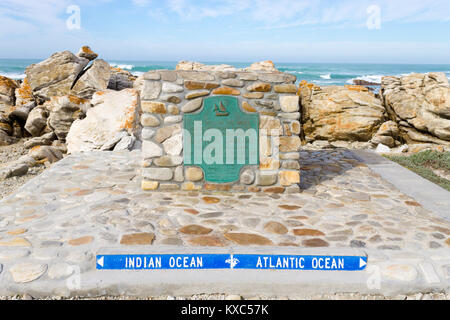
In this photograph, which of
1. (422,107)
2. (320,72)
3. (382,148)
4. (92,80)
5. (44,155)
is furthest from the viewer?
(320,72)

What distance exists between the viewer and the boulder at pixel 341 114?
12547 mm

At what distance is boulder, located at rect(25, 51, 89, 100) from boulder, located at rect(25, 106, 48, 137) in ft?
4.89

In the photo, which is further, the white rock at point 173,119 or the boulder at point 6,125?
the boulder at point 6,125

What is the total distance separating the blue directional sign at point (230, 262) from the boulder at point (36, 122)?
1060cm

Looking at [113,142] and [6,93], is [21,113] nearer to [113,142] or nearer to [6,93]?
[6,93]

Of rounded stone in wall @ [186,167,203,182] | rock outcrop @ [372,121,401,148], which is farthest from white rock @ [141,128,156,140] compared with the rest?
rock outcrop @ [372,121,401,148]

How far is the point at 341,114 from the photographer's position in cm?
1289

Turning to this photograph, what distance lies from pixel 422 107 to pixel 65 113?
11.3 meters

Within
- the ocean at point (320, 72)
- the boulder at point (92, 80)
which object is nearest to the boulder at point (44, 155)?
the boulder at point (92, 80)

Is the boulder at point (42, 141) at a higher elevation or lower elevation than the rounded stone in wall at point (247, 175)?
lower

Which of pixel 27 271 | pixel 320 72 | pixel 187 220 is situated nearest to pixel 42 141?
pixel 187 220

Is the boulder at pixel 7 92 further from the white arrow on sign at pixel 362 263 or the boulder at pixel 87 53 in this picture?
the white arrow on sign at pixel 362 263

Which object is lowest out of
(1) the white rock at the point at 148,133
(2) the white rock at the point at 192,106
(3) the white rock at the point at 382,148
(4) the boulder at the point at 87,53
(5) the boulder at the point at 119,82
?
(3) the white rock at the point at 382,148

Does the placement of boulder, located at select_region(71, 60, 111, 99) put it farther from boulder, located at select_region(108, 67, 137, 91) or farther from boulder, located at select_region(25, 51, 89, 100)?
boulder, located at select_region(108, 67, 137, 91)
